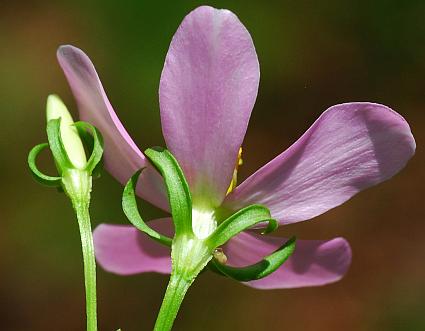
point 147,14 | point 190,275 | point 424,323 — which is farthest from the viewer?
point 147,14

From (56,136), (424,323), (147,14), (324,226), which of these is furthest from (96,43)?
(56,136)

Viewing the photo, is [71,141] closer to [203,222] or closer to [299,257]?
[203,222]

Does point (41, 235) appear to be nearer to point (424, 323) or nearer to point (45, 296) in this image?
point (45, 296)

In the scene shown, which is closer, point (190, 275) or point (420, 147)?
point (190, 275)

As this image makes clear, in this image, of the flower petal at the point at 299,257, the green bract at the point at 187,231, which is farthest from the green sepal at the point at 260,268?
the flower petal at the point at 299,257

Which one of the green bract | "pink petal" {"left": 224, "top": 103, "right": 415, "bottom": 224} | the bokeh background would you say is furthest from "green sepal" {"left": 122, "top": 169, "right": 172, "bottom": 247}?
the bokeh background

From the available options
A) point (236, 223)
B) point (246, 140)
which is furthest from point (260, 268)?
point (246, 140)

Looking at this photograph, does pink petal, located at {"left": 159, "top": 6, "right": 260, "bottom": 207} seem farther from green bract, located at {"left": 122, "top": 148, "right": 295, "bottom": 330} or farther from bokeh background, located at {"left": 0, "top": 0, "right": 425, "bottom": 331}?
bokeh background, located at {"left": 0, "top": 0, "right": 425, "bottom": 331}
